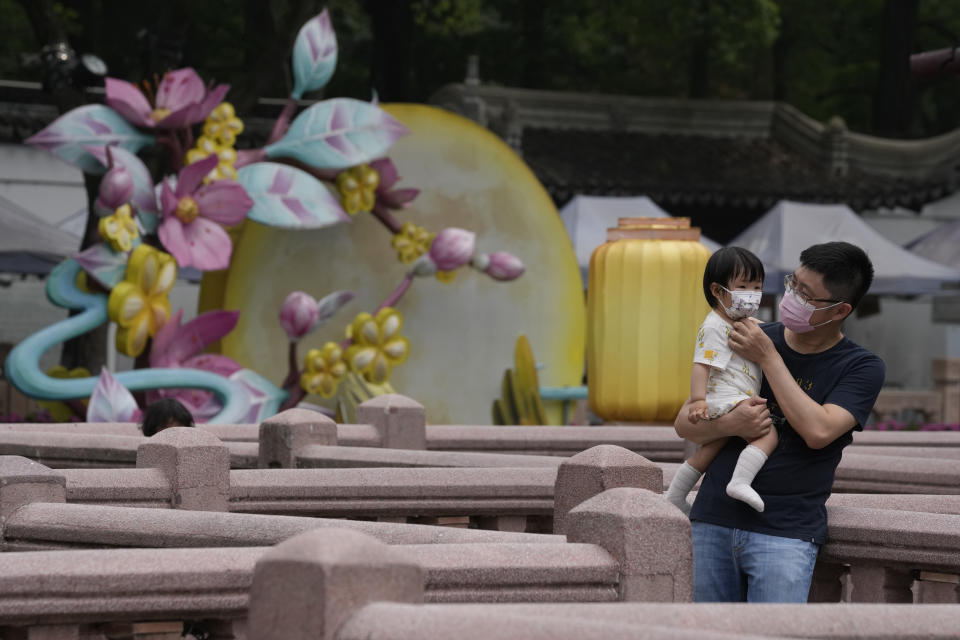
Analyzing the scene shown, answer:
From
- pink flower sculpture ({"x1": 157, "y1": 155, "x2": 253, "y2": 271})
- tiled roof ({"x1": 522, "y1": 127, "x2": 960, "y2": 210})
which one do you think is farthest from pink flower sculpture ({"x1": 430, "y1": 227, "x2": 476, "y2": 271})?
tiled roof ({"x1": 522, "y1": 127, "x2": 960, "y2": 210})

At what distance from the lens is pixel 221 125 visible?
41.7 feet

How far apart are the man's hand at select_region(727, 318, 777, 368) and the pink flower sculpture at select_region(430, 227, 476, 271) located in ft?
28.2

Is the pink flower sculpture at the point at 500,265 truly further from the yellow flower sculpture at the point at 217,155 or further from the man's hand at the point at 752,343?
the man's hand at the point at 752,343

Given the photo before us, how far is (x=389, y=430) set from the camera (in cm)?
829

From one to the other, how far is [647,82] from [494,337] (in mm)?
17562

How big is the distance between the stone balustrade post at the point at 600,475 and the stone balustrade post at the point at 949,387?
12.5 meters

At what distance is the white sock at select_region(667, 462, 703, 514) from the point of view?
4770 millimetres

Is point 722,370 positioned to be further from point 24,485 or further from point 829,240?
point 829,240

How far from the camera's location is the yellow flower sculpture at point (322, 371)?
41.0 feet

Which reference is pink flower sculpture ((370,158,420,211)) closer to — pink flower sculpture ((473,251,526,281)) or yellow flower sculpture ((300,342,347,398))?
pink flower sculpture ((473,251,526,281))

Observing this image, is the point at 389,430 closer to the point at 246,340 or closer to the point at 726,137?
the point at 246,340

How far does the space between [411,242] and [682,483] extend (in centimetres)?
848

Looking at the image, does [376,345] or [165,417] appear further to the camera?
[376,345]

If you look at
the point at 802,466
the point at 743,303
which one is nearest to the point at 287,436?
the point at 743,303
